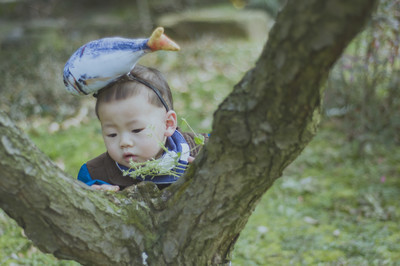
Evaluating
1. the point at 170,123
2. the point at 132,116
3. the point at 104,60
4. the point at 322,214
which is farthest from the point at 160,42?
the point at 322,214

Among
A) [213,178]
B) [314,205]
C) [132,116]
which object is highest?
[314,205]

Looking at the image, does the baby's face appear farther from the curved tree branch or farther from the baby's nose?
the curved tree branch

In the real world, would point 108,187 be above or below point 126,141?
below

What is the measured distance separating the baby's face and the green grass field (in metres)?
1.32

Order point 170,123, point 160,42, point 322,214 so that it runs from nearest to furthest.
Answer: point 160,42
point 170,123
point 322,214

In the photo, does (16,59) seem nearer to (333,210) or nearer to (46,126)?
(46,126)

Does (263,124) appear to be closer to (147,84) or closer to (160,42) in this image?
(160,42)

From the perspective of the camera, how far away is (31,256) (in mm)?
2961

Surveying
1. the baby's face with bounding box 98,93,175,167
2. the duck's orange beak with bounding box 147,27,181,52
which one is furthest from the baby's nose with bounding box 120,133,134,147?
the duck's orange beak with bounding box 147,27,181,52

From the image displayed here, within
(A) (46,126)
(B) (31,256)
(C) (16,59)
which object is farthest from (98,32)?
(B) (31,256)

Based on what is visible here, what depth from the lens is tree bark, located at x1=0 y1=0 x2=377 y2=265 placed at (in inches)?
45.7

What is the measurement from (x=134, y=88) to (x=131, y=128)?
168mm

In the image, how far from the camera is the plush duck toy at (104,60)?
177 cm

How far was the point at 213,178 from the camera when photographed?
1.55 metres
